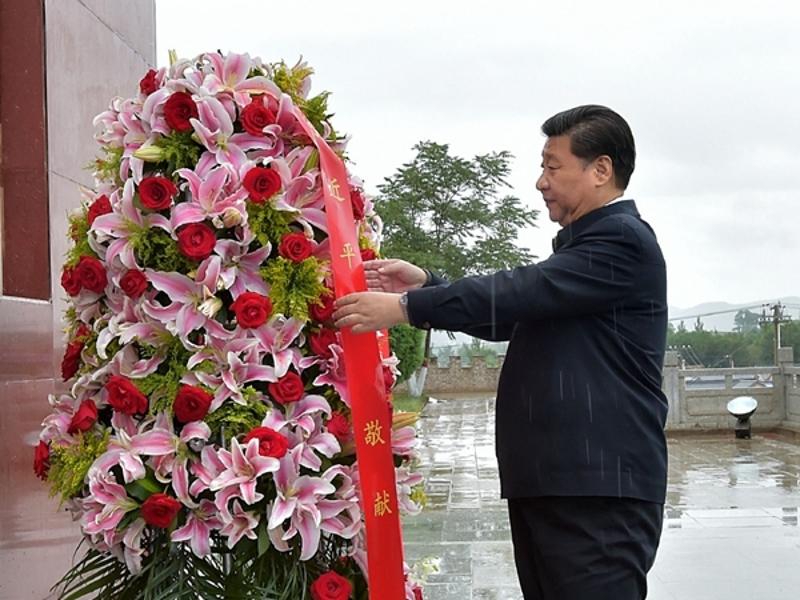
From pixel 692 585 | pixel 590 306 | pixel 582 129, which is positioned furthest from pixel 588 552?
pixel 692 585

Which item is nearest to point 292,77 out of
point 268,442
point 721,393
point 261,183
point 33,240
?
point 261,183

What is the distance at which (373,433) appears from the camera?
205cm

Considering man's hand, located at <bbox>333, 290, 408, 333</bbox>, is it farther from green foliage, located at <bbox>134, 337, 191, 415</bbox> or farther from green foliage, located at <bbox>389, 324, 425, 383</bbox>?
green foliage, located at <bbox>389, 324, 425, 383</bbox>

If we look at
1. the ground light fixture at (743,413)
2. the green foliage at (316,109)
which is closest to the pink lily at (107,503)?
the green foliage at (316,109)

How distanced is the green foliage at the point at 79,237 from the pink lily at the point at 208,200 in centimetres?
25

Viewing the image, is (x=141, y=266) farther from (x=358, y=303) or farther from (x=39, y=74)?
(x=39, y=74)

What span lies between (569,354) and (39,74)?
1851 mm

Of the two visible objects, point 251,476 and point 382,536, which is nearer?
point 251,476

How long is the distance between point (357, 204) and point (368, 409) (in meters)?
0.45

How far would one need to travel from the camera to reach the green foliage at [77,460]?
2.00 meters

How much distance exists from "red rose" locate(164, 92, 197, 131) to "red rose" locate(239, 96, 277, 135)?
0.10 metres

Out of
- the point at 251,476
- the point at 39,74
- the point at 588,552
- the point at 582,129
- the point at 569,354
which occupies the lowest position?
the point at 588,552

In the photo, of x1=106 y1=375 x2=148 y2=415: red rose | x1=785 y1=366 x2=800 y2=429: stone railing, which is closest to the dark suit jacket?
x1=106 y1=375 x2=148 y2=415: red rose

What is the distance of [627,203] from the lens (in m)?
2.29
